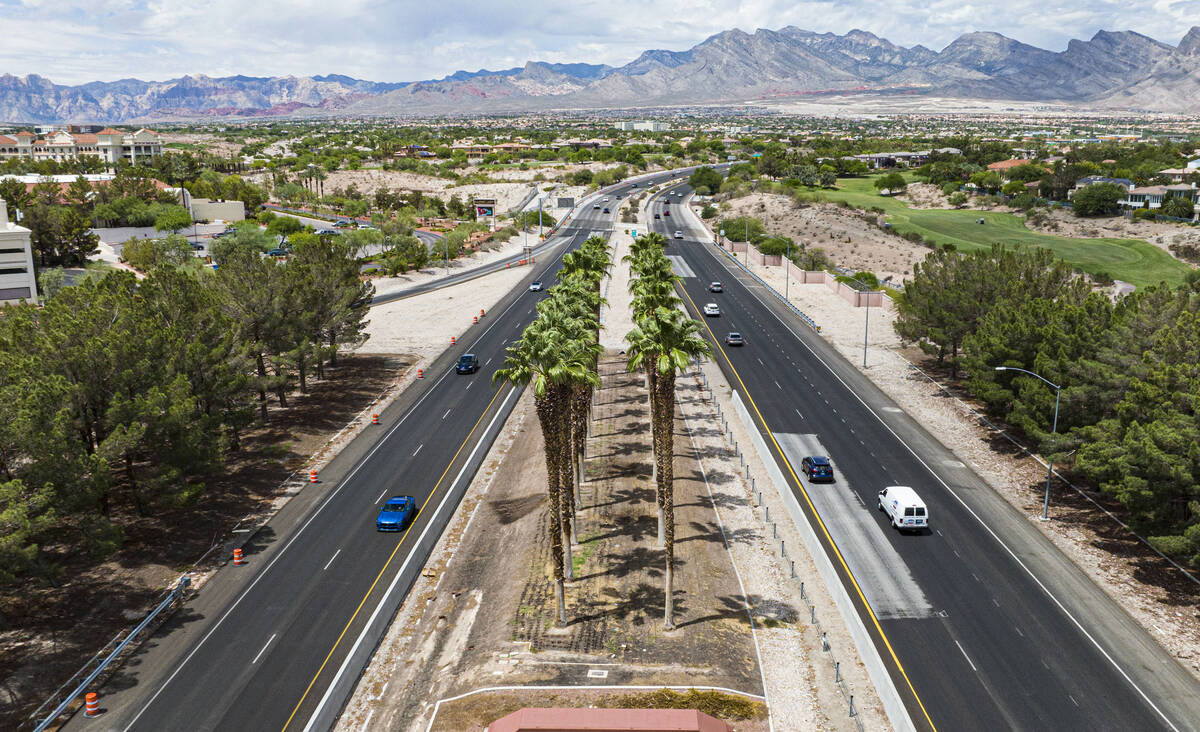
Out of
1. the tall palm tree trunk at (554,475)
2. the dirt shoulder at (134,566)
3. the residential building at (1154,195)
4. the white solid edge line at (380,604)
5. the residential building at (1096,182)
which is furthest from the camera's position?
the residential building at (1096,182)

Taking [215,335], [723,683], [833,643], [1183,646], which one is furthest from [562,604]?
[215,335]

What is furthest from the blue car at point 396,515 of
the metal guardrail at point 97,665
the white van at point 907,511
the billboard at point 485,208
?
the billboard at point 485,208

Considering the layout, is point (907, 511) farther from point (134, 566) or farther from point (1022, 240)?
point (1022, 240)

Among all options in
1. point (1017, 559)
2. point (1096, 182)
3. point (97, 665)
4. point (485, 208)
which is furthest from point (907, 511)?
point (1096, 182)

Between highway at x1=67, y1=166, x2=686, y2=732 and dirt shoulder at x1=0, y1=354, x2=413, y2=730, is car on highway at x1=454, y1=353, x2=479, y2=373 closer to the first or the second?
highway at x1=67, y1=166, x2=686, y2=732

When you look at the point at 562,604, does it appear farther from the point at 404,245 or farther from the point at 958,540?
the point at 404,245

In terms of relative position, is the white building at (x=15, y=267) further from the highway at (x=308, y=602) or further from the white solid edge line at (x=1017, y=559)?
the white solid edge line at (x=1017, y=559)

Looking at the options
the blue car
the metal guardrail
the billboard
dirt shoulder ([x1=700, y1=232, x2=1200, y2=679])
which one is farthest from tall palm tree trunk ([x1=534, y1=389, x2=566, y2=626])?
the billboard
